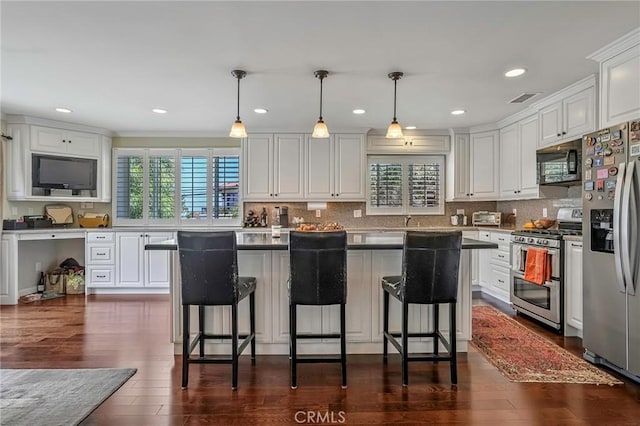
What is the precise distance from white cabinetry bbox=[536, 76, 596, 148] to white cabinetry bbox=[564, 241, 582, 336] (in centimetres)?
117

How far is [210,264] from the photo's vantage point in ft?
7.79

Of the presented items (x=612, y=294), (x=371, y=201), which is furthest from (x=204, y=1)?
(x=371, y=201)

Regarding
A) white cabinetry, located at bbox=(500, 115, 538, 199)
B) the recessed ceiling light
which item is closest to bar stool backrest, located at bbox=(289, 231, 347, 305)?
the recessed ceiling light

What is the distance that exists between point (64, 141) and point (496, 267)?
6.20 meters

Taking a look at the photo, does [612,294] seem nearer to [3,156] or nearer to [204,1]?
[204,1]

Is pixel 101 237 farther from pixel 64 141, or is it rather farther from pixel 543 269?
pixel 543 269

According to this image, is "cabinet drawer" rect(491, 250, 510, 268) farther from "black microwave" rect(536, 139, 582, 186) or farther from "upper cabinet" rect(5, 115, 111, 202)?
"upper cabinet" rect(5, 115, 111, 202)

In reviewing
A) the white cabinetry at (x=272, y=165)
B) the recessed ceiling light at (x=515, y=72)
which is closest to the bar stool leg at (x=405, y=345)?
the recessed ceiling light at (x=515, y=72)

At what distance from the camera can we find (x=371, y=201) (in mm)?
5742

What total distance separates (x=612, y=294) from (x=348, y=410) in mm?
2089

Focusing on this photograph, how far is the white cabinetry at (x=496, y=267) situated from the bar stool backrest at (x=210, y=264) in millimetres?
3523

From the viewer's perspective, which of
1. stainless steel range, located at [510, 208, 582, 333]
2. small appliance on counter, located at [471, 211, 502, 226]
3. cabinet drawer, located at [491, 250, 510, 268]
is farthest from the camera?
small appliance on counter, located at [471, 211, 502, 226]

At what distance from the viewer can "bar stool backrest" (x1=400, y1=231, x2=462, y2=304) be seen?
2402mm

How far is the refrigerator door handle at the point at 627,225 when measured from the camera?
7.79ft
